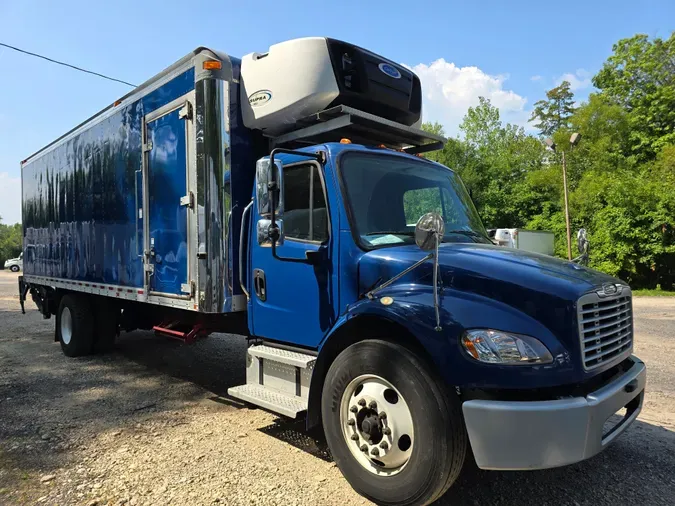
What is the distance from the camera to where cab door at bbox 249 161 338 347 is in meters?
3.75

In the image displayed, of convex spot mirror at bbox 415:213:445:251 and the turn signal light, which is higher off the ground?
the turn signal light

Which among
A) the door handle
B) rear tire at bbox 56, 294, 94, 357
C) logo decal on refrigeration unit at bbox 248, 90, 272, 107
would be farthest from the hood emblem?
rear tire at bbox 56, 294, 94, 357

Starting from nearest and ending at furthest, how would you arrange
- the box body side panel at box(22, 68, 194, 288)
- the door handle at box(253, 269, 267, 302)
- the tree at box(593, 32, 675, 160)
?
1. the door handle at box(253, 269, 267, 302)
2. the box body side panel at box(22, 68, 194, 288)
3. the tree at box(593, 32, 675, 160)

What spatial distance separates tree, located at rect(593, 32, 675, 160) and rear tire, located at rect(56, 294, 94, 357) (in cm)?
3358

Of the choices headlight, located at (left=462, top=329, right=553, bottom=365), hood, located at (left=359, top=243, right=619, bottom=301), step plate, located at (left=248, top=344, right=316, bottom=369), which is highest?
hood, located at (left=359, top=243, right=619, bottom=301)

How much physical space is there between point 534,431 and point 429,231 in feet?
3.87

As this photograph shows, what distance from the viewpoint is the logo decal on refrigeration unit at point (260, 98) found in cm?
439

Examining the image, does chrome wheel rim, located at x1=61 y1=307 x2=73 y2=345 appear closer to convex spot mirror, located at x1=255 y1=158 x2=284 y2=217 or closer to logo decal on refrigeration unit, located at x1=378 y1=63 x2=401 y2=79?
convex spot mirror, located at x1=255 y1=158 x2=284 y2=217

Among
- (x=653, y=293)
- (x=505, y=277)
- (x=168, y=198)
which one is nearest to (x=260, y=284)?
(x=168, y=198)

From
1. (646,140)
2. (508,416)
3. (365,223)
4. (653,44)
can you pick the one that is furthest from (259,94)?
(653,44)

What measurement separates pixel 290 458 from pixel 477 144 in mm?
40203

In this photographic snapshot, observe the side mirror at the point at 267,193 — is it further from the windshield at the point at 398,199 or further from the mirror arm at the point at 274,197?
the windshield at the point at 398,199

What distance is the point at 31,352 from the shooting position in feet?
27.1

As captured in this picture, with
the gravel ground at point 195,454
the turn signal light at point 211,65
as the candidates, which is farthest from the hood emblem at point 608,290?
the turn signal light at point 211,65
